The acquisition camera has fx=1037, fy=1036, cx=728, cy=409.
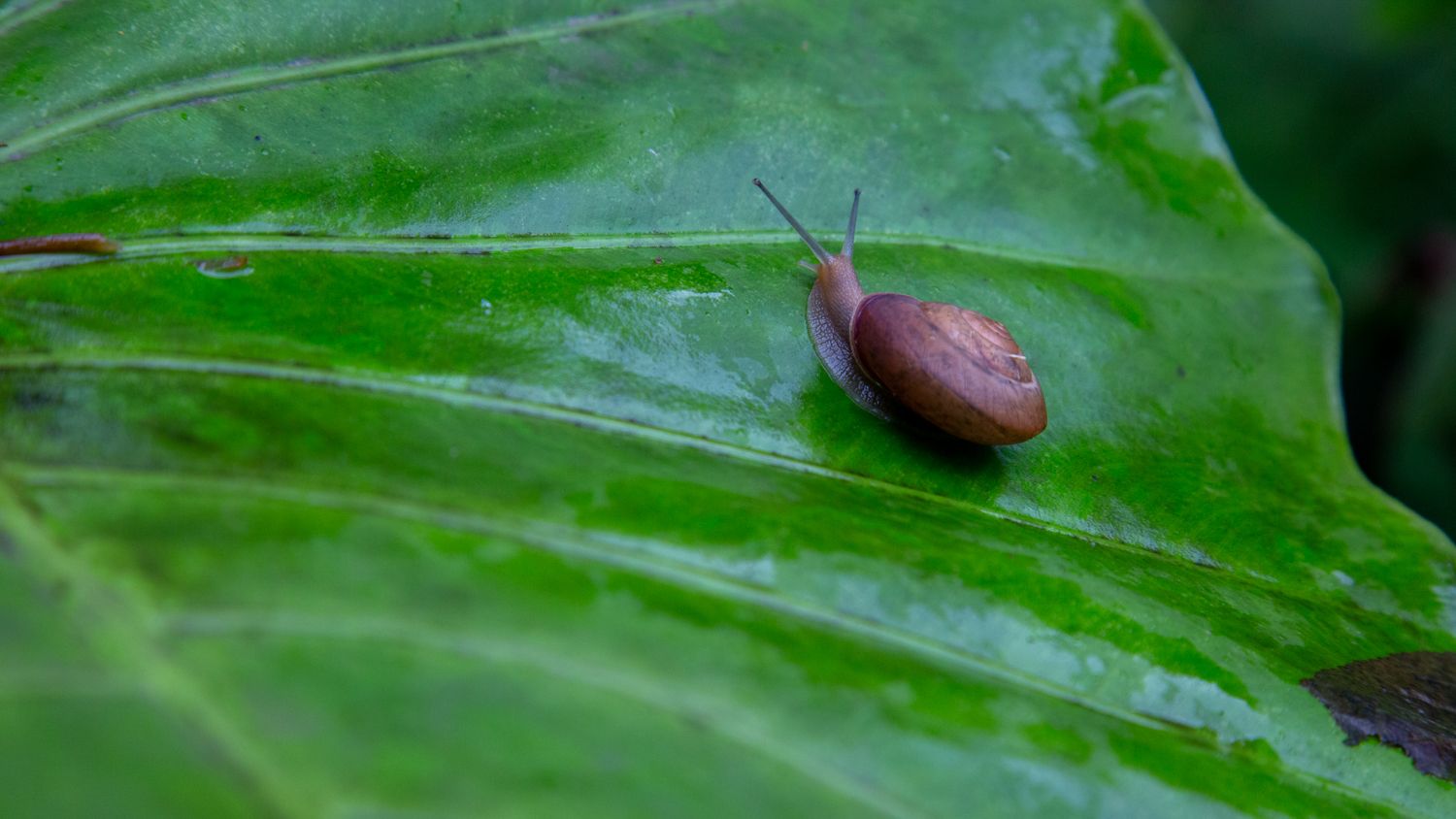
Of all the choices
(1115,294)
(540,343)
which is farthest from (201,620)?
(1115,294)

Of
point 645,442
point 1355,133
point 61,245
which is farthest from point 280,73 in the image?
point 1355,133

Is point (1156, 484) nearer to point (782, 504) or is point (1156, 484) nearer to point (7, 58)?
point (782, 504)

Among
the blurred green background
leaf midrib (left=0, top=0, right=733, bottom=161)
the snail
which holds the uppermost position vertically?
leaf midrib (left=0, top=0, right=733, bottom=161)

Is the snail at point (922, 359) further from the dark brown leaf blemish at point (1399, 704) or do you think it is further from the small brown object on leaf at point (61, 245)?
the small brown object on leaf at point (61, 245)

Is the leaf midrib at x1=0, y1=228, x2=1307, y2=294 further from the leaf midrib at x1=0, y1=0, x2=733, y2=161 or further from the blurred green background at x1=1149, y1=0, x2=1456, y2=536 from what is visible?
the blurred green background at x1=1149, y1=0, x2=1456, y2=536

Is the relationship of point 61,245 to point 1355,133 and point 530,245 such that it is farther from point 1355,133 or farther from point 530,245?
point 1355,133

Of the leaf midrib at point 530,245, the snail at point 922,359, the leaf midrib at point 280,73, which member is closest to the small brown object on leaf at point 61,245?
the leaf midrib at point 530,245

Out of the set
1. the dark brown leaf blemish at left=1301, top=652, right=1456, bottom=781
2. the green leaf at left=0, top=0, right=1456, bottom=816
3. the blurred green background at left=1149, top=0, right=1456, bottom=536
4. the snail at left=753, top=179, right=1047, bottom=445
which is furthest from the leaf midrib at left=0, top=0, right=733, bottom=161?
the blurred green background at left=1149, top=0, right=1456, bottom=536
